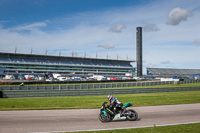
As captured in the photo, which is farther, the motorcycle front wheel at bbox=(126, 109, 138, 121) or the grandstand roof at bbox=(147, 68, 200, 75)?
the grandstand roof at bbox=(147, 68, 200, 75)

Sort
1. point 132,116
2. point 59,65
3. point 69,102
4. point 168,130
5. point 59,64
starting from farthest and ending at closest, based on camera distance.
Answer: point 59,64
point 59,65
point 69,102
point 132,116
point 168,130

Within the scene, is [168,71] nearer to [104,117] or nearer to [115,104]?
[115,104]

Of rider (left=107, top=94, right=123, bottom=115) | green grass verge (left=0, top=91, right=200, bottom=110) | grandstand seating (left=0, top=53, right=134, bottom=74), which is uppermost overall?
grandstand seating (left=0, top=53, right=134, bottom=74)

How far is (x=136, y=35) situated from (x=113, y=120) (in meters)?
109

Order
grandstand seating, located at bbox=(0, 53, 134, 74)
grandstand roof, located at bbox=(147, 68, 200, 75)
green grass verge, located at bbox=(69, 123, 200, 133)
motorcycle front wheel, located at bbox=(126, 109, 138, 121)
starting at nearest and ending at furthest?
green grass verge, located at bbox=(69, 123, 200, 133) < motorcycle front wheel, located at bbox=(126, 109, 138, 121) < grandstand seating, located at bbox=(0, 53, 134, 74) < grandstand roof, located at bbox=(147, 68, 200, 75)

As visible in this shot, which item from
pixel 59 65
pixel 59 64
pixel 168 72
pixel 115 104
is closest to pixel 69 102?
pixel 115 104

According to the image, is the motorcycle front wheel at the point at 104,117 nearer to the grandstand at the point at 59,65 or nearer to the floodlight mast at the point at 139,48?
the grandstand at the point at 59,65

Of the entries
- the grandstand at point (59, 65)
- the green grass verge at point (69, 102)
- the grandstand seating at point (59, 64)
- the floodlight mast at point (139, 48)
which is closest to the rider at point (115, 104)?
the green grass verge at point (69, 102)

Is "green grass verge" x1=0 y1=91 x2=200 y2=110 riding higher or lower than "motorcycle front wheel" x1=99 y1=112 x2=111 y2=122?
lower

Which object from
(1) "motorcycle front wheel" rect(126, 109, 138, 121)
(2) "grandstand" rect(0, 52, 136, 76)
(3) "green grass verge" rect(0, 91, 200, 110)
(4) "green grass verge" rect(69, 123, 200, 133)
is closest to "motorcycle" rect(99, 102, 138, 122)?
(1) "motorcycle front wheel" rect(126, 109, 138, 121)

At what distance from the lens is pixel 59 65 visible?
4154 inches

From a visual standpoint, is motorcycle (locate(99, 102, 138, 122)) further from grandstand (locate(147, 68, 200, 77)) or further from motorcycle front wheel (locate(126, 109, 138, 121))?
grandstand (locate(147, 68, 200, 77))

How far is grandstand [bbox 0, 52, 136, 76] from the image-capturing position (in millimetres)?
94725

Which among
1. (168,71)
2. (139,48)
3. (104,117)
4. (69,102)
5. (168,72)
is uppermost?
(139,48)
